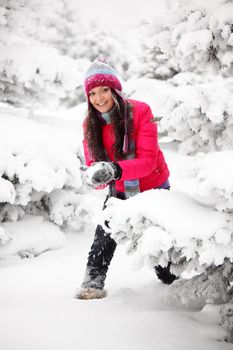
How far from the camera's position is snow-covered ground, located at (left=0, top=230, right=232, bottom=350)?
2.23 m

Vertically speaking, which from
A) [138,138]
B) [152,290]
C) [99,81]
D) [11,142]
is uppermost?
[99,81]

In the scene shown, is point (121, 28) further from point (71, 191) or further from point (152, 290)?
point (152, 290)

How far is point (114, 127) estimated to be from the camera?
320 cm

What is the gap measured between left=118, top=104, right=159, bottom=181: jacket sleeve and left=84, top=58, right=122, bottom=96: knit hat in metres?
0.36

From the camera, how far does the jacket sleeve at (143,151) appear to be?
281 centimetres

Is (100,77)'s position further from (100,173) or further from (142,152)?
(100,173)

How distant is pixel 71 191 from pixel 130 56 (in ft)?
62.1

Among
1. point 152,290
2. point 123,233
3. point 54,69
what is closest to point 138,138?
point 123,233

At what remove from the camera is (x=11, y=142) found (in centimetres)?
535

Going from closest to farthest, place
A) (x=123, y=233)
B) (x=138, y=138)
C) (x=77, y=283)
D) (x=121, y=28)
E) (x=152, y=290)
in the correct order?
(x=123, y=233)
(x=138, y=138)
(x=152, y=290)
(x=77, y=283)
(x=121, y=28)

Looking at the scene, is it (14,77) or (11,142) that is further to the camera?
(14,77)

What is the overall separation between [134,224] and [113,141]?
4.48 ft

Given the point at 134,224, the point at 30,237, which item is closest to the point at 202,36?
the point at 134,224

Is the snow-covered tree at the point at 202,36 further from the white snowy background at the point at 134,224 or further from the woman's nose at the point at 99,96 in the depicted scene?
the woman's nose at the point at 99,96
